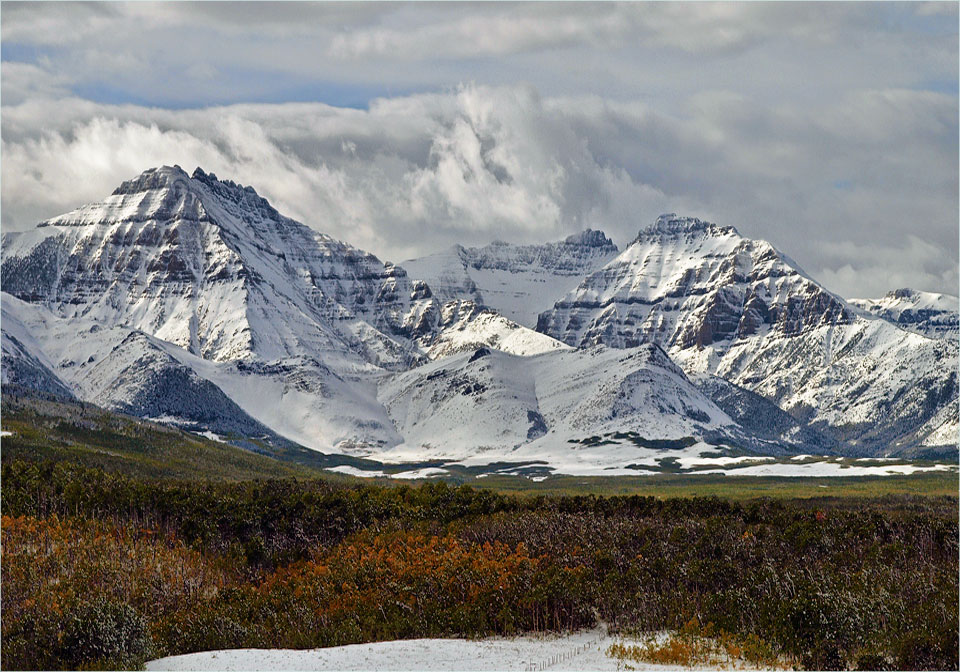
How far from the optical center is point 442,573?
85750 millimetres

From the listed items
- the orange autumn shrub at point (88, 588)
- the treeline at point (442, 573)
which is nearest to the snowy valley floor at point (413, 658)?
the orange autumn shrub at point (88, 588)

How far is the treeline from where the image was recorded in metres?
66.9

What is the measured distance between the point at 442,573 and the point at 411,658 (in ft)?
72.9

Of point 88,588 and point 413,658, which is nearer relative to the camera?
point 413,658

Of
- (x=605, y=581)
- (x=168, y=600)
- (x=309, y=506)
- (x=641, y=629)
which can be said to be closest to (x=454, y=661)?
(x=641, y=629)

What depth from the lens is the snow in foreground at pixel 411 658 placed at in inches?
2442

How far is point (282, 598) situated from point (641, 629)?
A: 88.9ft

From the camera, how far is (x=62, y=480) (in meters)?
138

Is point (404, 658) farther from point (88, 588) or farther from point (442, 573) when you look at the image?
point (88, 588)

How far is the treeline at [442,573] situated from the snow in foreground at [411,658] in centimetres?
374

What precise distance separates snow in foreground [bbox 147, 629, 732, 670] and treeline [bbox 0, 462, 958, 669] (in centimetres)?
374

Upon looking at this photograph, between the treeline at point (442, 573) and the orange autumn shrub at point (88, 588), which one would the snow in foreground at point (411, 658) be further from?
the treeline at point (442, 573)

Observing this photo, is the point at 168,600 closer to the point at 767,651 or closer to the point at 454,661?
the point at 454,661

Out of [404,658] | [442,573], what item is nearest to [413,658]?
[404,658]
